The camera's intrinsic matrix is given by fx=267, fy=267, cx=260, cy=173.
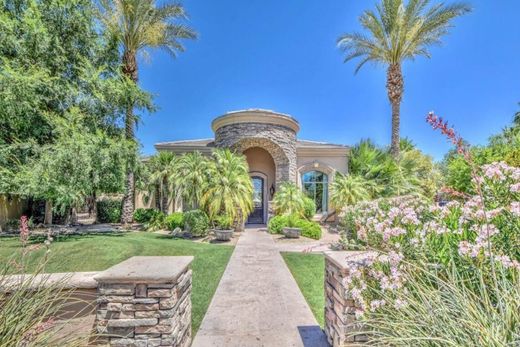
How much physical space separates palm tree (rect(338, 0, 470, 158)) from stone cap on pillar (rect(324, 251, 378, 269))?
51.6 feet

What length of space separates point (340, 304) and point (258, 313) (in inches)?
80.8

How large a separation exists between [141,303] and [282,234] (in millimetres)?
11779

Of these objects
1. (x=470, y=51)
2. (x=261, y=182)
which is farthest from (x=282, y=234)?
(x=470, y=51)

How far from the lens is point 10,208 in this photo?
55.0ft

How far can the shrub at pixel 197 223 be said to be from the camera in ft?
42.5

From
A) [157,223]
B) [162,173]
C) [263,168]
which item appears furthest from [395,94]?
[157,223]

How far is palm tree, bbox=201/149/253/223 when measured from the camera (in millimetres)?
13078

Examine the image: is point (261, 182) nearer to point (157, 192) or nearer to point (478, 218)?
point (157, 192)

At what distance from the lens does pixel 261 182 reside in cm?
2000

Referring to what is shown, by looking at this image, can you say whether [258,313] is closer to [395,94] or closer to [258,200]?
[258,200]

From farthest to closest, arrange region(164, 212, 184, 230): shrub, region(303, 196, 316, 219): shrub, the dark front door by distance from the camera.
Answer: the dark front door < region(303, 196, 316, 219): shrub < region(164, 212, 184, 230): shrub

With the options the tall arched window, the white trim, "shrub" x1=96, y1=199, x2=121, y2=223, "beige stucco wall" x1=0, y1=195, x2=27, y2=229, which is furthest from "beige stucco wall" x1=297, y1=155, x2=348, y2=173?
"beige stucco wall" x1=0, y1=195, x2=27, y2=229

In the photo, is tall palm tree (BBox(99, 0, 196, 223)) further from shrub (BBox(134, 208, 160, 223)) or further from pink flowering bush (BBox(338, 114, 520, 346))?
pink flowering bush (BBox(338, 114, 520, 346))

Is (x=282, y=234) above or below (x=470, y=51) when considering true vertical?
below
